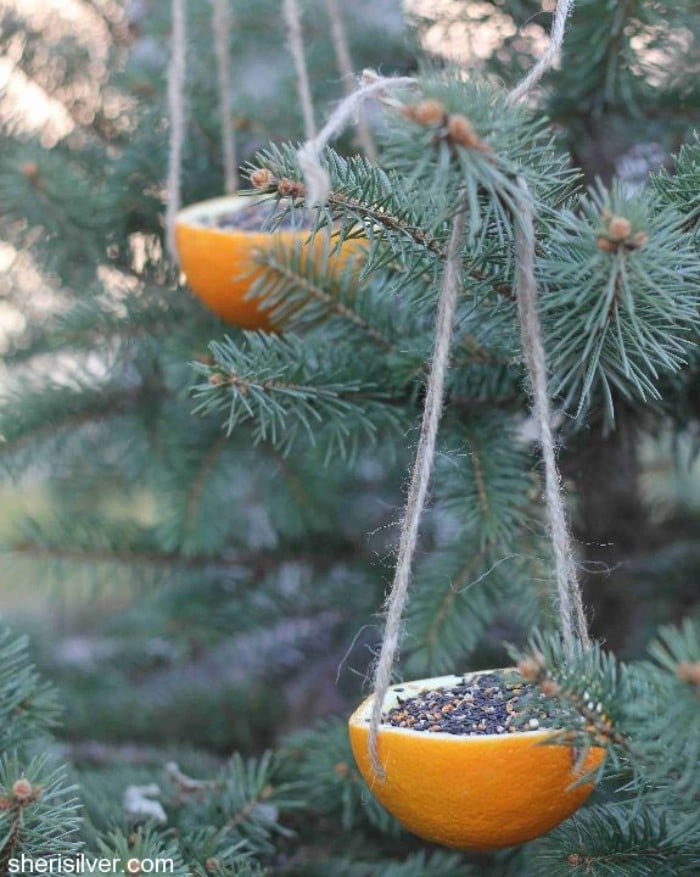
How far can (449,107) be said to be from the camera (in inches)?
14.1

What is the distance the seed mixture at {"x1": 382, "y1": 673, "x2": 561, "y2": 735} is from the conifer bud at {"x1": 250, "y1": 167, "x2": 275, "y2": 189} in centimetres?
25

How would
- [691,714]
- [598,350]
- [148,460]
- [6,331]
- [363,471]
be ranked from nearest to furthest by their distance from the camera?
1. [691,714]
2. [598,350]
3. [148,460]
4. [6,331]
5. [363,471]

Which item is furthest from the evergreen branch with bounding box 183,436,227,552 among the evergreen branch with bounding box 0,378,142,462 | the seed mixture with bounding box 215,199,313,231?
the seed mixture with bounding box 215,199,313,231

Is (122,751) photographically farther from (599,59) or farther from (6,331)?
(599,59)

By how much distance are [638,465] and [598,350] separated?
0.51 metres

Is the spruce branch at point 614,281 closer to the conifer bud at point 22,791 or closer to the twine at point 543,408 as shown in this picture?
the twine at point 543,408

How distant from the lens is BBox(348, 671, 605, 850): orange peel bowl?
0.43 m

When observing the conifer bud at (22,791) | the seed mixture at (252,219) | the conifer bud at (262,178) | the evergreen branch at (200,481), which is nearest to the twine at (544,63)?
the conifer bud at (262,178)

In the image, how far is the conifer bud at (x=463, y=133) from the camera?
0.36 metres

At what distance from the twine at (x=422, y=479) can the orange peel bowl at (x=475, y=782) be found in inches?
0.5

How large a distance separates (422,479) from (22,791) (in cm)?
23

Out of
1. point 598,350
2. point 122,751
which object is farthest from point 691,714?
point 122,751

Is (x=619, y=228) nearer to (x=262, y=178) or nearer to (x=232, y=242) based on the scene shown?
(x=262, y=178)

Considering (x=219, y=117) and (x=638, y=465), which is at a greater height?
(x=219, y=117)
